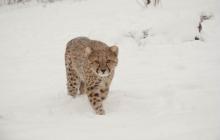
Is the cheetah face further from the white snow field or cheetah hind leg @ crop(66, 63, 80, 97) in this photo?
cheetah hind leg @ crop(66, 63, 80, 97)

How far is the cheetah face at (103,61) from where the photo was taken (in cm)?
671

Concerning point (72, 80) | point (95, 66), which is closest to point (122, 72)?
point (72, 80)

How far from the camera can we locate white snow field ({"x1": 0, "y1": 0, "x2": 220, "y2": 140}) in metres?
5.82

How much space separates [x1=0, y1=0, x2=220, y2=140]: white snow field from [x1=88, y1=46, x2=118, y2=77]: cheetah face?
2.19 feet

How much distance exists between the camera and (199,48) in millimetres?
10031

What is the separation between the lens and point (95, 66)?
6812mm

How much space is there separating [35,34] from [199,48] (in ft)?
15.9

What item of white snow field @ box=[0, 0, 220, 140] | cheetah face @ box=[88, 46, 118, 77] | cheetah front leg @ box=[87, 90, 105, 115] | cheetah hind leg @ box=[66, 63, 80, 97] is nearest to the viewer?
white snow field @ box=[0, 0, 220, 140]

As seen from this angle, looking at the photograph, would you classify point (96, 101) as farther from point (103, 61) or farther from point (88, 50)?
point (88, 50)

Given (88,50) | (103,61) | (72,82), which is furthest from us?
(72,82)

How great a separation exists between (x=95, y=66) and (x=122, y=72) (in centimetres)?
252

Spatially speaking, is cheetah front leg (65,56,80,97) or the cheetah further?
cheetah front leg (65,56,80,97)

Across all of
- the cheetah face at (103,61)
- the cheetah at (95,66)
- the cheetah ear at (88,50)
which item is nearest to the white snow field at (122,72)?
the cheetah at (95,66)

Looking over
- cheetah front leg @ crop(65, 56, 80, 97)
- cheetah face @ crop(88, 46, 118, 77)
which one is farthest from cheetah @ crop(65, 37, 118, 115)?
cheetah front leg @ crop(65, 56, 80, 97)
